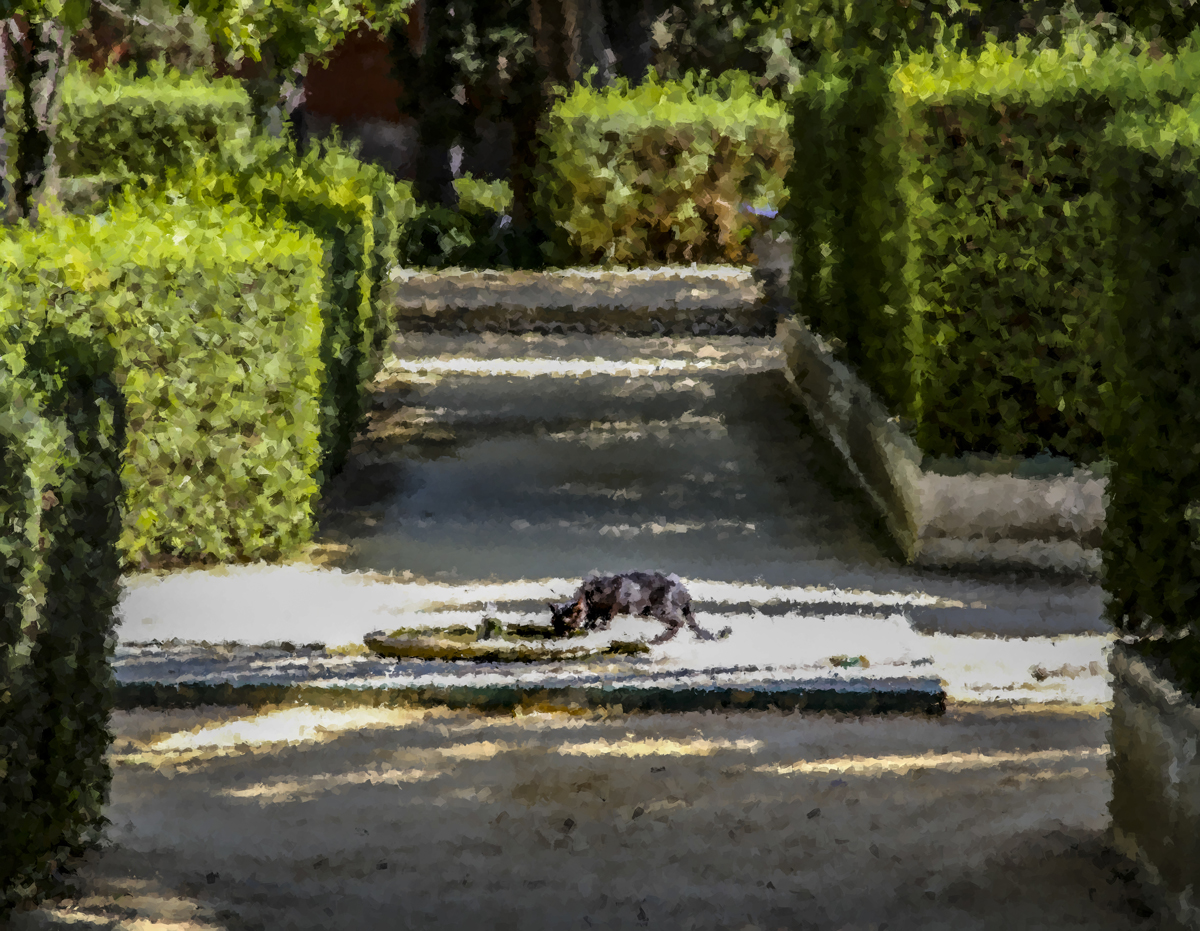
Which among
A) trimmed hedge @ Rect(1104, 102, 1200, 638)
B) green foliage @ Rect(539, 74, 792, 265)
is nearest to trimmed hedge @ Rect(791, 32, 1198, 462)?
trimmed hedge @ Rect(1104, 102, 1200, 638)

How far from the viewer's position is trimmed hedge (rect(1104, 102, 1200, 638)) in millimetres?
3039

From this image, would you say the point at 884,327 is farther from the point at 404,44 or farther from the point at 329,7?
the point at 404,44

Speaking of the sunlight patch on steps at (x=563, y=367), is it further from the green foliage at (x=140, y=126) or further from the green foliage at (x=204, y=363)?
the green foliage at (x=140, y=126)

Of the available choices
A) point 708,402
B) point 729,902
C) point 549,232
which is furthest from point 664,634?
point 549,232

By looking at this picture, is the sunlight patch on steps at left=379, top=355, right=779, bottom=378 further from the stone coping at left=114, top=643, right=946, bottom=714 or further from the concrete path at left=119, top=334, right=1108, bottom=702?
the stone coping at left=114, top=643, right=946, bottom=714

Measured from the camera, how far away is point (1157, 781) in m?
3.24

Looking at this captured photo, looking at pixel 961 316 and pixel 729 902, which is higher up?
pixel 961 316

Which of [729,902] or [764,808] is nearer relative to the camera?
[729,902]

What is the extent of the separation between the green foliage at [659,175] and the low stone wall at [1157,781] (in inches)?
484

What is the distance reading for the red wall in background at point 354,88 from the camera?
27047 millimetres

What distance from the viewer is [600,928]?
326 centimetres

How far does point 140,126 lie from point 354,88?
36.9 ft

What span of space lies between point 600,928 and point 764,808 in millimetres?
853

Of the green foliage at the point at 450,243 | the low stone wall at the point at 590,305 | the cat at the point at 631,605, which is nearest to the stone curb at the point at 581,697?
the cat at the point at 631,605
